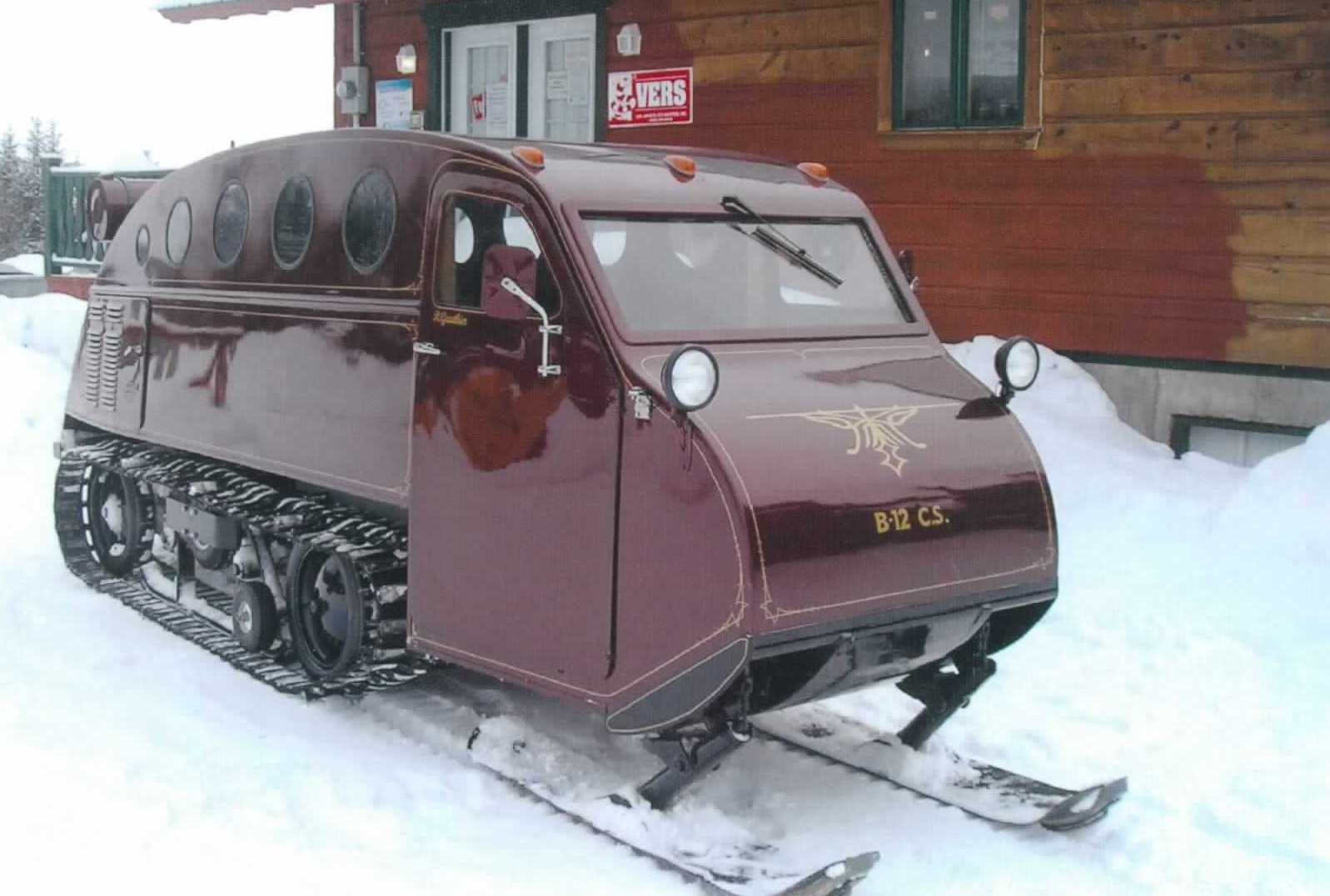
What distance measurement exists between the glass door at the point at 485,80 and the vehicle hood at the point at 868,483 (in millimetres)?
9431

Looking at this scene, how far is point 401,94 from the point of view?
15539 millimetres

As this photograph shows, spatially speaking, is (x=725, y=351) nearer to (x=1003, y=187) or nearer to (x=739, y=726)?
(x=739, y=726)

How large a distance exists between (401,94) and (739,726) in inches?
451

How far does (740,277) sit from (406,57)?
1006cm

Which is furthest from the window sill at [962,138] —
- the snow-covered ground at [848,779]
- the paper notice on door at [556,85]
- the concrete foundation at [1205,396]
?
the paper notice on door at [556,85]

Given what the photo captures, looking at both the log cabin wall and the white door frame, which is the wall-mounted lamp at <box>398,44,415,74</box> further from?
the log cabin wall

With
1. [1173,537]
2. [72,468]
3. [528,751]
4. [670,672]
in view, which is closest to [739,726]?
[670,672]

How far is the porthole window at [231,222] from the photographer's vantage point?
7.96 m

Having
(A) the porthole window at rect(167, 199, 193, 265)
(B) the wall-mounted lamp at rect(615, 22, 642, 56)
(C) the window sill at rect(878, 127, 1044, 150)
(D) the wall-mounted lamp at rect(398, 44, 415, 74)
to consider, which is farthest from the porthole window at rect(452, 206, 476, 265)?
(D) the wall-mounted lamp at rect(398, 44, 415, 74)

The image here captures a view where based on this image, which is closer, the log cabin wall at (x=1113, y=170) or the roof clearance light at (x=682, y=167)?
the roof clearance light at (x=682, y=167)

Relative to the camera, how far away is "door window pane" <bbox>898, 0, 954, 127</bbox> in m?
11.6

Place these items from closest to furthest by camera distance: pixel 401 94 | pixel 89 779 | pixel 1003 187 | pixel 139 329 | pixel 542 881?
pixel 542 881, pixel 89 779, pixel 139 329, pixel 1003 187, pixel 401 94

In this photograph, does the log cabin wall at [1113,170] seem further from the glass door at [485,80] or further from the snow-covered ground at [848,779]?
the glass door at [485,80]

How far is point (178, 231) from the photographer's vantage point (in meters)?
8.64
